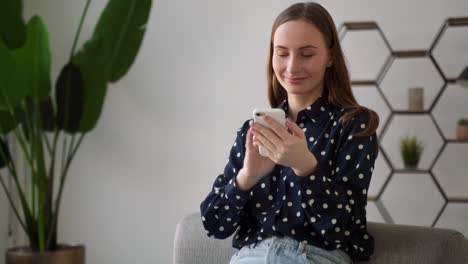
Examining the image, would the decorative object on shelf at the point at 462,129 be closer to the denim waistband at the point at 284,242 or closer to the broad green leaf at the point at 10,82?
the denim waistband at the point at 284,242

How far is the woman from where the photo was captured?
55.1 inches

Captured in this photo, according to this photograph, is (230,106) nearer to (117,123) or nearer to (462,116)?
(117,123)

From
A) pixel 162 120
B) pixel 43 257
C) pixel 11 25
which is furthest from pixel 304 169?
pixel 162 120

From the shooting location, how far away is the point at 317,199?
1.39 metres

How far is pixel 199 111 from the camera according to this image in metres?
3.30

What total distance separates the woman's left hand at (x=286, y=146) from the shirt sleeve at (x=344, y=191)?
0.03 meters

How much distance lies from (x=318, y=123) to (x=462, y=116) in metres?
1.63

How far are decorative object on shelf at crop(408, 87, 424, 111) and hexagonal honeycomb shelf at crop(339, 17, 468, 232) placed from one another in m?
0.02

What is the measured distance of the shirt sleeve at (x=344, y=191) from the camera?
4.58ft

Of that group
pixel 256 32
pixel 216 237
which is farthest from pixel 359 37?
pixel 216 237

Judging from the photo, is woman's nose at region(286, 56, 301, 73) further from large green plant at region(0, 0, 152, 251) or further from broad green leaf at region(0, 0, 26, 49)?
broad green leaf at region(0, 0, 26, 49)

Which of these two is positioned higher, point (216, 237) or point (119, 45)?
point (119, 45)

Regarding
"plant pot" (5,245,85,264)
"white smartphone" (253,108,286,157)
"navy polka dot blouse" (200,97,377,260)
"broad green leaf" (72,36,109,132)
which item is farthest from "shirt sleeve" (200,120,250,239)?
"broad green leaf" (72,36,109,132)

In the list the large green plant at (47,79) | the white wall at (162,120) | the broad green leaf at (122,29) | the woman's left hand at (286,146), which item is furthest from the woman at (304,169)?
the white wall at (162,120)
